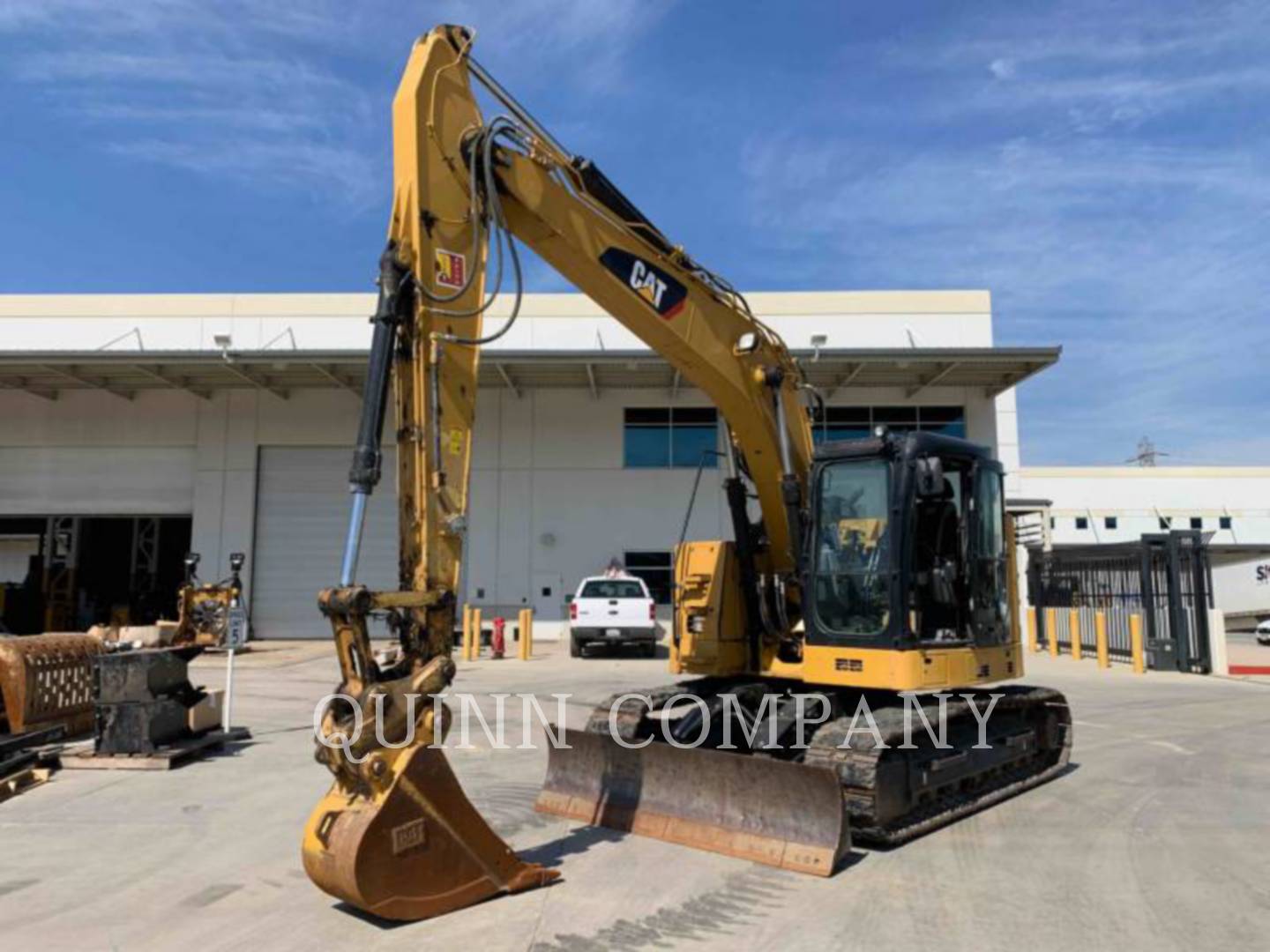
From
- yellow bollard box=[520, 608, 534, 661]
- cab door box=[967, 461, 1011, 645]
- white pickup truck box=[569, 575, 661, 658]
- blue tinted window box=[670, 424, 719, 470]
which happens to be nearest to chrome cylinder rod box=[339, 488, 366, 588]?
cab door box=[967, 461, 1011, 645]

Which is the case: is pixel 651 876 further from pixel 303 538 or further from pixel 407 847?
pixel 303 538

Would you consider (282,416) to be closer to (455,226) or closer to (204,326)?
(204,326)

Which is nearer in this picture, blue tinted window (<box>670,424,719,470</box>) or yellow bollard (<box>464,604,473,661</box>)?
yellow bollard (<box>464,604,473,661</box>)

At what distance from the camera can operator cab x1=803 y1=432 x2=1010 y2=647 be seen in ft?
23.2

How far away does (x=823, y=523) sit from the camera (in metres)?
7.57

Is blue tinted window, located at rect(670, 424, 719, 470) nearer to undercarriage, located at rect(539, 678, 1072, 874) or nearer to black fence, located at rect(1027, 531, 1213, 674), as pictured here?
black fence, located at rect(1027, 531, 1213, 674)

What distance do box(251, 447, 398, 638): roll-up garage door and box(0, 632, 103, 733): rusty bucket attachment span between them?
47.9 feet

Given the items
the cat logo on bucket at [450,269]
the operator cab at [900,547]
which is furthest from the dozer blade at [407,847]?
the operator cab at [900,547]

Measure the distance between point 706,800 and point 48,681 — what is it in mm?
7815

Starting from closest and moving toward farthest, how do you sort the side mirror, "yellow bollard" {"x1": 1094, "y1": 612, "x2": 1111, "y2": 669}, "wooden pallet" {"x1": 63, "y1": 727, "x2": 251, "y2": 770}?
the side mirror → "wooden pallet" {"x1": 63, "y1": 727, "x2": 251, "y2": 770} → "yellow bollard" {"x1": 1094, "y1": 612, "x2": 1111, "y2": 669}

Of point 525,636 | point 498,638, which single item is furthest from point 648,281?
point 498,638

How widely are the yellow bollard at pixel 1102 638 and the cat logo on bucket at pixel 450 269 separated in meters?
18.0

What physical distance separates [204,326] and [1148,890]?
1086 inches

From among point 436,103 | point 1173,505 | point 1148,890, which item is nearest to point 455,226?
point 436,103
